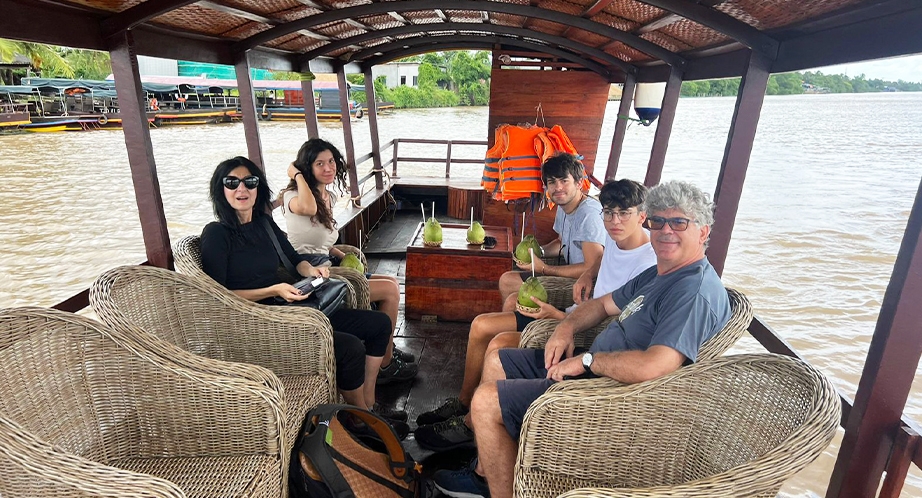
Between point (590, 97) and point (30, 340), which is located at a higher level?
point (590, 97)

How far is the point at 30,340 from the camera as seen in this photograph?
1.38m

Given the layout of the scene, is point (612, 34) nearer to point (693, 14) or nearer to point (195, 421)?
point (693, 14)

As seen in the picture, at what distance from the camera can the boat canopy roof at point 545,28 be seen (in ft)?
5.33

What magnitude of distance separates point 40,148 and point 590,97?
21591 millimetres

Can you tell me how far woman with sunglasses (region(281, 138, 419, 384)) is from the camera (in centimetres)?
268

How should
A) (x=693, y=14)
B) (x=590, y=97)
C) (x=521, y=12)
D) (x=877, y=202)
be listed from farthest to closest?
(x=877, y=202)
(x=590, y=97)
(x=521, y=12)
(x=693, y=14)

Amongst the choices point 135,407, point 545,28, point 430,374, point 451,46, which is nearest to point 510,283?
point 430,374

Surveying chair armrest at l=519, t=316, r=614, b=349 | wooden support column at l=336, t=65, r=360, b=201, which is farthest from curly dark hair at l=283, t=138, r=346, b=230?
wooden support column at l=336, t=65, r=360, b=201

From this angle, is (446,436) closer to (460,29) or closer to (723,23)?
(723,23)

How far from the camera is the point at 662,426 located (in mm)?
1484

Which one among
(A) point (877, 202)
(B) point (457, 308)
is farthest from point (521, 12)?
(A) point (877, 202)

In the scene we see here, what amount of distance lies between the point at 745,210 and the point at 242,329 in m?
14.0

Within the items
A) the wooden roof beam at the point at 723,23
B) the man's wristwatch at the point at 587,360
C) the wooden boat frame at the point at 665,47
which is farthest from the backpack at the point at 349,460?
the wooden roof beam at the point at 723,23

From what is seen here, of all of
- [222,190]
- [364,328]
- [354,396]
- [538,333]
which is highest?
[222,190]
